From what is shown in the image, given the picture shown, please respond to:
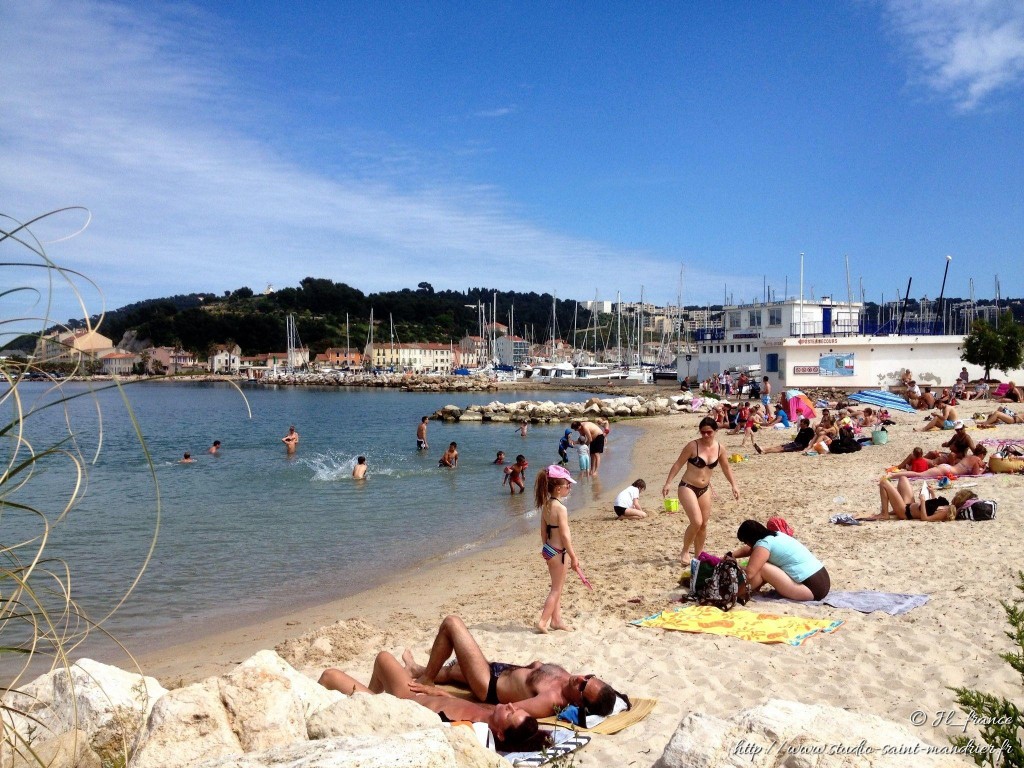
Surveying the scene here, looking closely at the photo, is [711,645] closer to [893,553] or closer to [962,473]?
[893,553]

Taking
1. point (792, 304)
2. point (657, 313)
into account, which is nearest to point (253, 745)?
point (792, 304)

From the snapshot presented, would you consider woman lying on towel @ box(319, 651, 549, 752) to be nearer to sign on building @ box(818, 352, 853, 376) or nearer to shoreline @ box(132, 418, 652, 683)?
shoreline @ box(132, 418, 652, 683)

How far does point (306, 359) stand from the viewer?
120 metres

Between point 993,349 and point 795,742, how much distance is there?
37.7m

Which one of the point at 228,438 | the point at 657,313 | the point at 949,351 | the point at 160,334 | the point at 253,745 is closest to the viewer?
the point at 253,745

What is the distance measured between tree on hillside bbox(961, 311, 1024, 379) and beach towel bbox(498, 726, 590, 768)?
36.7m

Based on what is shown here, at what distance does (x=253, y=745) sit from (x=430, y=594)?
20.6ft

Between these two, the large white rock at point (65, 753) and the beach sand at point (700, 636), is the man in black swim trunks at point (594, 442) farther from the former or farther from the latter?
the large white rock at point (65, 753)

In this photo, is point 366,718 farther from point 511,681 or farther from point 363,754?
point 511,681

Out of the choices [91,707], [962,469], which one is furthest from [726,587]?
[962,469]

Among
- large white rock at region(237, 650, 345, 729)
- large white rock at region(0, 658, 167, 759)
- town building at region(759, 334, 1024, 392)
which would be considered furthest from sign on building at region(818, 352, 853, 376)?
large white rock at region(0, 658, 167, 759)

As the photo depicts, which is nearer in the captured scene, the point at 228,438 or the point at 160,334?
the point at 228,438

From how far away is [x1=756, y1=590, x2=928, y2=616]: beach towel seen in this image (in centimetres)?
673

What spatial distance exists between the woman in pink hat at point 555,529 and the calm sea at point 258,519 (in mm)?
3809
